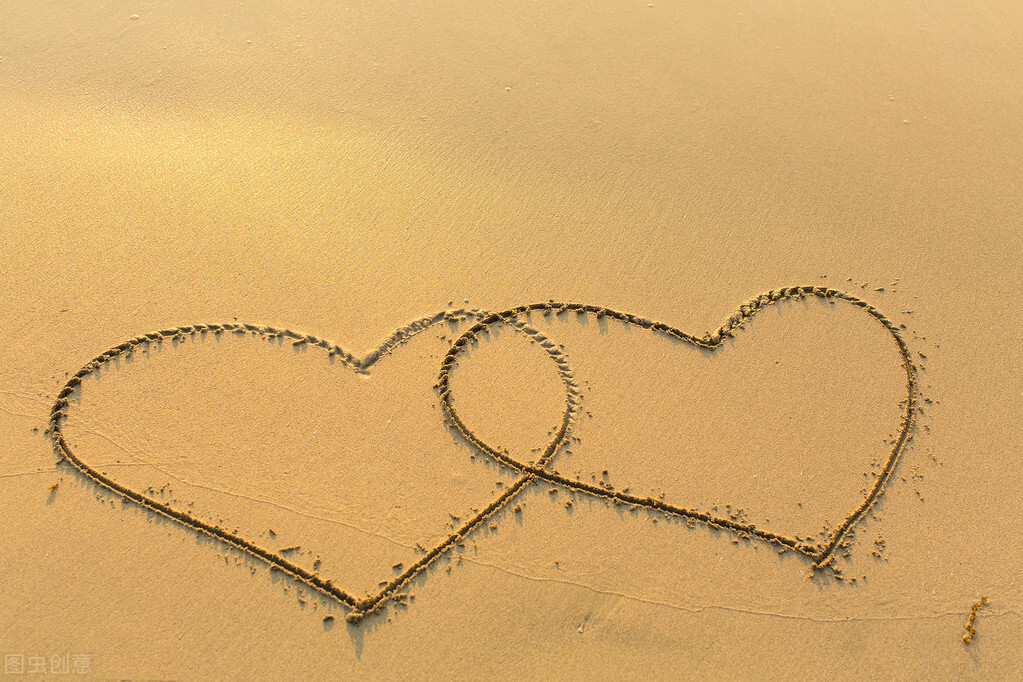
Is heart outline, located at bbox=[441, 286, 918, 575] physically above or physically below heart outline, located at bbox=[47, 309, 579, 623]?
above

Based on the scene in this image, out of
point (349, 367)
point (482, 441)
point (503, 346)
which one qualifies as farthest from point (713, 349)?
point (349, 367)

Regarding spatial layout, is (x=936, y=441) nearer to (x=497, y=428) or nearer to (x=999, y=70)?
(x=497, y=428)

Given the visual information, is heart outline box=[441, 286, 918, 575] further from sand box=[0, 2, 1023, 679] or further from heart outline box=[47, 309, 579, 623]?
heart outline box=[47, 309, 579, 623]

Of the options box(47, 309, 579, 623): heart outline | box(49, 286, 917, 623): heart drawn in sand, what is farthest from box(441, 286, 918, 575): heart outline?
box(47, 309, 579, 623): heart outline

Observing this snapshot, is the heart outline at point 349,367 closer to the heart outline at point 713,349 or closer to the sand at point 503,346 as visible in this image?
the sand at point 503,346

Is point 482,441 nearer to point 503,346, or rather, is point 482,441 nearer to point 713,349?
point 503,346

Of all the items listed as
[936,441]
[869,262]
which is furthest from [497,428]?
[869,262]
